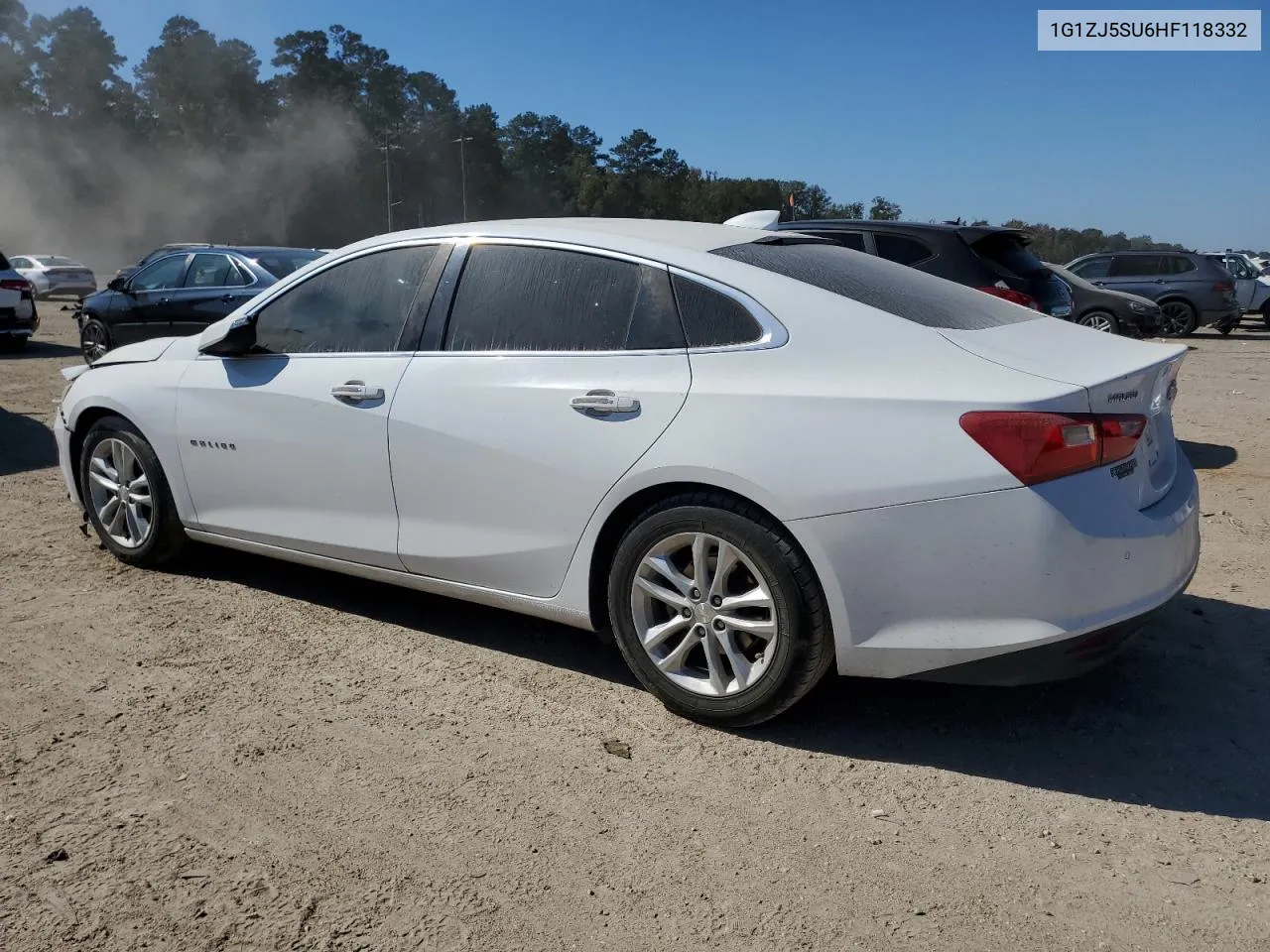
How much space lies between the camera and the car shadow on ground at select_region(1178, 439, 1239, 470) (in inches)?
299

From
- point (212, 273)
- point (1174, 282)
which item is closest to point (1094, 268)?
point (1174, 282)

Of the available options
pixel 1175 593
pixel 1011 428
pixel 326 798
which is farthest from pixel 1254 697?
pixel 326 798

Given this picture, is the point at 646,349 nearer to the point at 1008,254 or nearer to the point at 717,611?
the point at 717,611

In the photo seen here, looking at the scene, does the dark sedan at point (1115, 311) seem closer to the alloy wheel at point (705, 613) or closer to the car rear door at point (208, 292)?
the car rear door at point (208, 292)

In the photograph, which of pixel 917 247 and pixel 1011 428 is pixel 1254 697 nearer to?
pixel 1011 428

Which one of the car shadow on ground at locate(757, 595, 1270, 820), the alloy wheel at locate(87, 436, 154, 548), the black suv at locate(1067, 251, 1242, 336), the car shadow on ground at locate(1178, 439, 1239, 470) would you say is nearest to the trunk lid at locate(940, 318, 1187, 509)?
the car shadow on ground at locate(757, 595, 1270, 820)

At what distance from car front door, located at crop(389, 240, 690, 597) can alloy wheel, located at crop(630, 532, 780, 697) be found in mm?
315

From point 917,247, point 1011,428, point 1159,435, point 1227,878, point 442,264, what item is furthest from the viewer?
point 917,247

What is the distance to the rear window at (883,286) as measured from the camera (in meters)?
3.49

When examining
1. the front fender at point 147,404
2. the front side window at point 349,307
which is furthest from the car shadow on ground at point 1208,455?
the front fender at point 147,404

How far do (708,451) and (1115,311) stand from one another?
1452cm

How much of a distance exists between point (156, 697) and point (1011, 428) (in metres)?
2.91

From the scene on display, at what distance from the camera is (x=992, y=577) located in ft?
9.74

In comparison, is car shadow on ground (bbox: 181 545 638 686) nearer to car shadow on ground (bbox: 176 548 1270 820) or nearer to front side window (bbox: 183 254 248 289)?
car shadow on ground (bbox: 176 548 1270 820)
